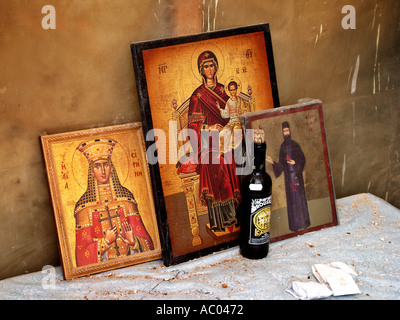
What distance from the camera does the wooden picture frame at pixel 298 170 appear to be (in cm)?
176

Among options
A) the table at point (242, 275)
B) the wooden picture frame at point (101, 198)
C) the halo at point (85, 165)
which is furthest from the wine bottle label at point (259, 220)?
the halo at point (85, 165)

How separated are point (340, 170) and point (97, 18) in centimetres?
144

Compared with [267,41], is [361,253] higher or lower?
lower

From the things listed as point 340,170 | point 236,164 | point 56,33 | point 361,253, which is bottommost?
point 361,253

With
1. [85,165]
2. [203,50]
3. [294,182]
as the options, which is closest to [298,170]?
[294,182]

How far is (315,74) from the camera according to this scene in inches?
78.7

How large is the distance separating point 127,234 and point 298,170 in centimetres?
79

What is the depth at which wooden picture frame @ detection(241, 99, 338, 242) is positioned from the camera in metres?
1.76

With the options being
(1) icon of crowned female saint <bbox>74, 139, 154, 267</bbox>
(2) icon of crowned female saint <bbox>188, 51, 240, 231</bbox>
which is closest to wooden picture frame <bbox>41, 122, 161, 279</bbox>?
(1) icon of crowned female saint <bbox>74, 139, 154, 267</bbox>

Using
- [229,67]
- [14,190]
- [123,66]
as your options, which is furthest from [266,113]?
[14,190]

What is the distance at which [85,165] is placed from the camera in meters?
1.60

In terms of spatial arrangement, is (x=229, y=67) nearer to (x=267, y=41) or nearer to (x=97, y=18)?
(x=267, y=41)

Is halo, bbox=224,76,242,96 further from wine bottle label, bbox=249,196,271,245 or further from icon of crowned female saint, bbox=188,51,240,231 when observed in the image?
wine bottle label, bbox=249,196,271,245
